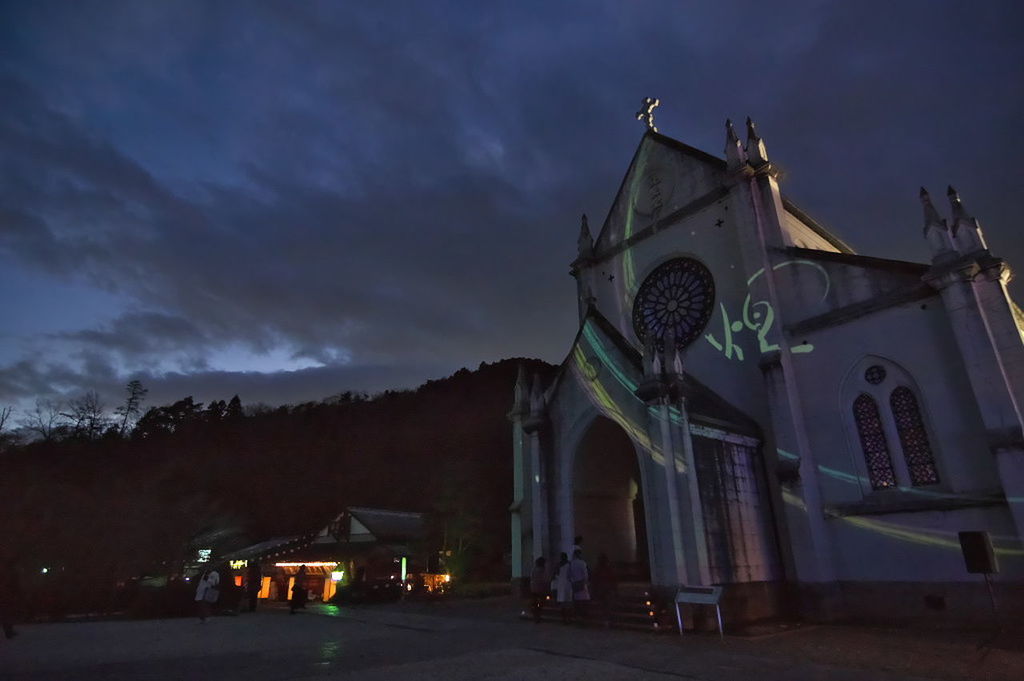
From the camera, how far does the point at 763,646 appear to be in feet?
32.8

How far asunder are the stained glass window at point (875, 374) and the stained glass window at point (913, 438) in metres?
0.48

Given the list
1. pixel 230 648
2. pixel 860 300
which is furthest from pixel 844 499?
pixel 230 648

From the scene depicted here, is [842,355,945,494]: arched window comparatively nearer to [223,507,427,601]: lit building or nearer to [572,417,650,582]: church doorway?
[572,417,650,582]: church doorway

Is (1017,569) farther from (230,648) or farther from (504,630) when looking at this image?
(230,648)

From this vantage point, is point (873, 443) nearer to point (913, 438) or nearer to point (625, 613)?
point (913, 438)

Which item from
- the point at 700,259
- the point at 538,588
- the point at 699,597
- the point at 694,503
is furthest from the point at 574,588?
the point at 700,259

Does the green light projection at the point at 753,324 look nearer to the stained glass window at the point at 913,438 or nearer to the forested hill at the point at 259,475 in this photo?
the stained glass window at the point at 913,438

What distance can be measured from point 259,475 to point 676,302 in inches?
2643

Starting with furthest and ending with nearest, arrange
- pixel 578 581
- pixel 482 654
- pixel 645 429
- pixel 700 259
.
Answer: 1. pixel 700 259
2. pixel 645 429
3. pixel 578 581
4. pixel 482 654

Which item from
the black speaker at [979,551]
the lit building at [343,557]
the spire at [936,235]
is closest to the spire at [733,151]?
the spire at [936,235]

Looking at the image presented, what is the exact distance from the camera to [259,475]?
70.8m

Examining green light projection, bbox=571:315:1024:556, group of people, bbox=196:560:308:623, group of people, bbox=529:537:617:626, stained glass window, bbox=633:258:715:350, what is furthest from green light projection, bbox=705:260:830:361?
group of people, bbox=196:560:308:623

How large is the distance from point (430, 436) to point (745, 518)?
200 feet

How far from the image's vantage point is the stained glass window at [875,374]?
49.0ft
